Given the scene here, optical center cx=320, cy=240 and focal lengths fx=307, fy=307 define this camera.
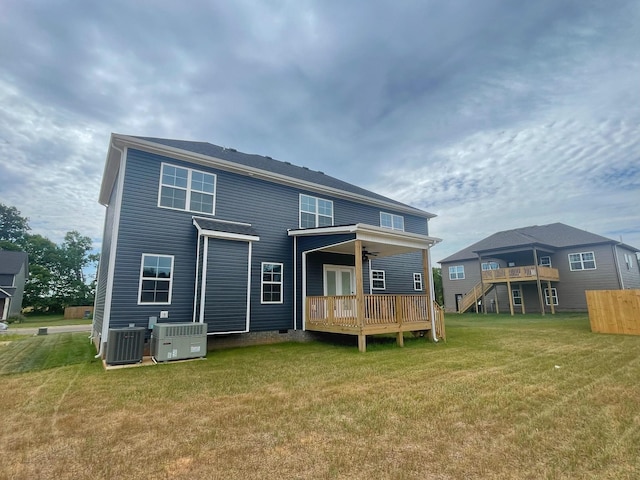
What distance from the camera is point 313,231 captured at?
10875 millimetres

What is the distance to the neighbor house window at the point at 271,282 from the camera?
10.9m

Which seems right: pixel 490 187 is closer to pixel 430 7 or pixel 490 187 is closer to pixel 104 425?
pixel 430 7

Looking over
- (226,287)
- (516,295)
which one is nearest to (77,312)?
(226,287)

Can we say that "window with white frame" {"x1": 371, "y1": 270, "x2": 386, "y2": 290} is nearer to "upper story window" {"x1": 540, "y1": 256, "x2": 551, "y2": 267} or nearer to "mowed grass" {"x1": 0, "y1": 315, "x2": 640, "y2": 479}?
"mowed grass" {"x1": 0, "y1": 315, "x2": 640, "y2": 479}

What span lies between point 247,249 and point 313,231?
2.38 m

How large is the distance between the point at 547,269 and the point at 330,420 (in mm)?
24511

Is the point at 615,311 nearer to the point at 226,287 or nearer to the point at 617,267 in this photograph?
the point at 617,267

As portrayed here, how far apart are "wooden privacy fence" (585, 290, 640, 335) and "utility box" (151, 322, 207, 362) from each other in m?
14.9

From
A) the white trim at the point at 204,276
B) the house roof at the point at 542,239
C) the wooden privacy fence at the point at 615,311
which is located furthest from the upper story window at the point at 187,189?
the house roof at the point at 542,239

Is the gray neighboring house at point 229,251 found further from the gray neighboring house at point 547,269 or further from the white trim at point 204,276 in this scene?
the gray neighboring house at point 547,269

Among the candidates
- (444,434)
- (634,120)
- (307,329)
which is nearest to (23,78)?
(307,329)

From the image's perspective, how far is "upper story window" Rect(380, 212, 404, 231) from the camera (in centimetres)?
1530

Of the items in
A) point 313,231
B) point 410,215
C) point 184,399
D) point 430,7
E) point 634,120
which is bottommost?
point 184,399

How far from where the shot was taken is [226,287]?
9.39 m
